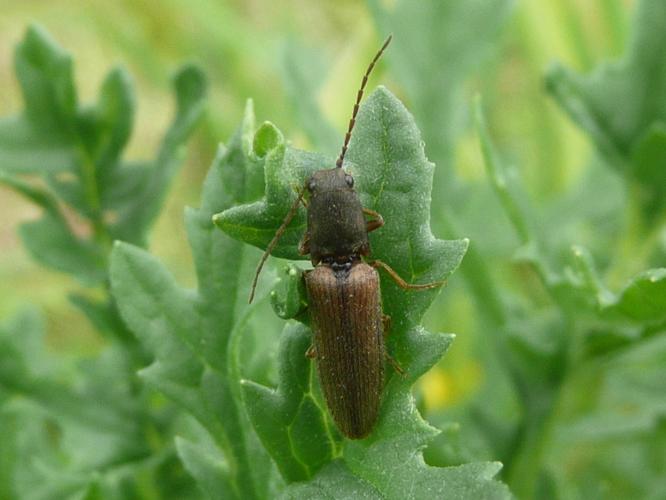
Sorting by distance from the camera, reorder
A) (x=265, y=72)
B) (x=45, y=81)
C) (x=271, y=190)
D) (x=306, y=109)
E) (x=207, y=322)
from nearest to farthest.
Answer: (x=271, y=190) < (x=207, y=322) < (x=45, y=81) < (x=306, y=109) < (x=265, y=72)

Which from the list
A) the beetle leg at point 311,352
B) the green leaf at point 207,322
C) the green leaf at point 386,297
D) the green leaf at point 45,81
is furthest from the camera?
the green leaf at point 45,81

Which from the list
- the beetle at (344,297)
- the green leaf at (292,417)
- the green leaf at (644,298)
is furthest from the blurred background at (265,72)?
the green leaf at (292,417)

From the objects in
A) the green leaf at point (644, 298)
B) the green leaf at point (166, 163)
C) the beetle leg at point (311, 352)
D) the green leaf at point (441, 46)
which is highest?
the green leaf at point (441, 46)

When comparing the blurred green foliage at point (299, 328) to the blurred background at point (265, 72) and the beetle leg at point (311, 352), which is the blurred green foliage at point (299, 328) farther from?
the blurred background at point (265, 72)

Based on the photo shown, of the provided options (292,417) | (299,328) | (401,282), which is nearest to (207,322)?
(299,328)

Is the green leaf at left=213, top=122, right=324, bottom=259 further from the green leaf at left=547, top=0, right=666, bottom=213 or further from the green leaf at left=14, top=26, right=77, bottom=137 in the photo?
the green leaf at left=547, top=0, right=666, bottom=213

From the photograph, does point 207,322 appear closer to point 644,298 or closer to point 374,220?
point 374,220
